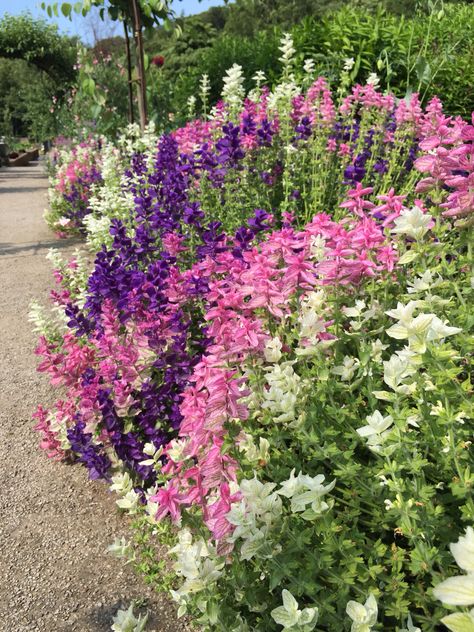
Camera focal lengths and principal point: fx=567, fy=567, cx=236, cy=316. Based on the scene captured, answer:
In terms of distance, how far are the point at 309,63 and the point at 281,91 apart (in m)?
0.76

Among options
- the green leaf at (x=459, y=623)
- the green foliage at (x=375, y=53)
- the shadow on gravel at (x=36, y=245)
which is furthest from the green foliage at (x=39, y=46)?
the green leaf at (x=459, y=623)

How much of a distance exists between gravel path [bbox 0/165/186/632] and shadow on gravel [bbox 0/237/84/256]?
11.4 ft

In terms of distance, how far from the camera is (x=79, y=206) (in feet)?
25.3

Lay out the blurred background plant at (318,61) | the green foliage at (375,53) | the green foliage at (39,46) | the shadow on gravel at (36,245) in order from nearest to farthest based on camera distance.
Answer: the green foliage at (375,53)
the blurred background plant at (318,61)
the shadow on gravel at (36,245)
the green foliage at (39,46)

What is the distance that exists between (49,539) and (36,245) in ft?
18.4

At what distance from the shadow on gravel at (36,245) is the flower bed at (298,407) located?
13.2ft

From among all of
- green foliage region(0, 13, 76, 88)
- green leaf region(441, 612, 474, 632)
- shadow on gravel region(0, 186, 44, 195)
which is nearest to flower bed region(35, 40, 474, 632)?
green leaf region(441, 612, 474, 632)

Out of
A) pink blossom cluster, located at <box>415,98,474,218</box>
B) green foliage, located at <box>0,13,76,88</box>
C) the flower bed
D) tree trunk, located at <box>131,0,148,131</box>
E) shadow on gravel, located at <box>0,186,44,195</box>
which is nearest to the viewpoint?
the flower bed

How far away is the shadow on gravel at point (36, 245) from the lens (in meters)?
7.05

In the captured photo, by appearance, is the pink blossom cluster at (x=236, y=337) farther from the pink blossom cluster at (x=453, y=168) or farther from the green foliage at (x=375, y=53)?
the green foliage at (x=375, y=53)

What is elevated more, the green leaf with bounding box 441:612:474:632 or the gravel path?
the green leaf with bounding box 441:612:474:632

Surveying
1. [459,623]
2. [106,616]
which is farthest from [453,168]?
[106,616]

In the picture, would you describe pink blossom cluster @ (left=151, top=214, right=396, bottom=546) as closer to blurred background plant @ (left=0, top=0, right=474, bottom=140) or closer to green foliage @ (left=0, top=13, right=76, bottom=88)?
blurred background plant @ (left=0, top=0, right=474, bottom=140)

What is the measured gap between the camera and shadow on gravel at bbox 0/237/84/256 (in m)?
7.05
